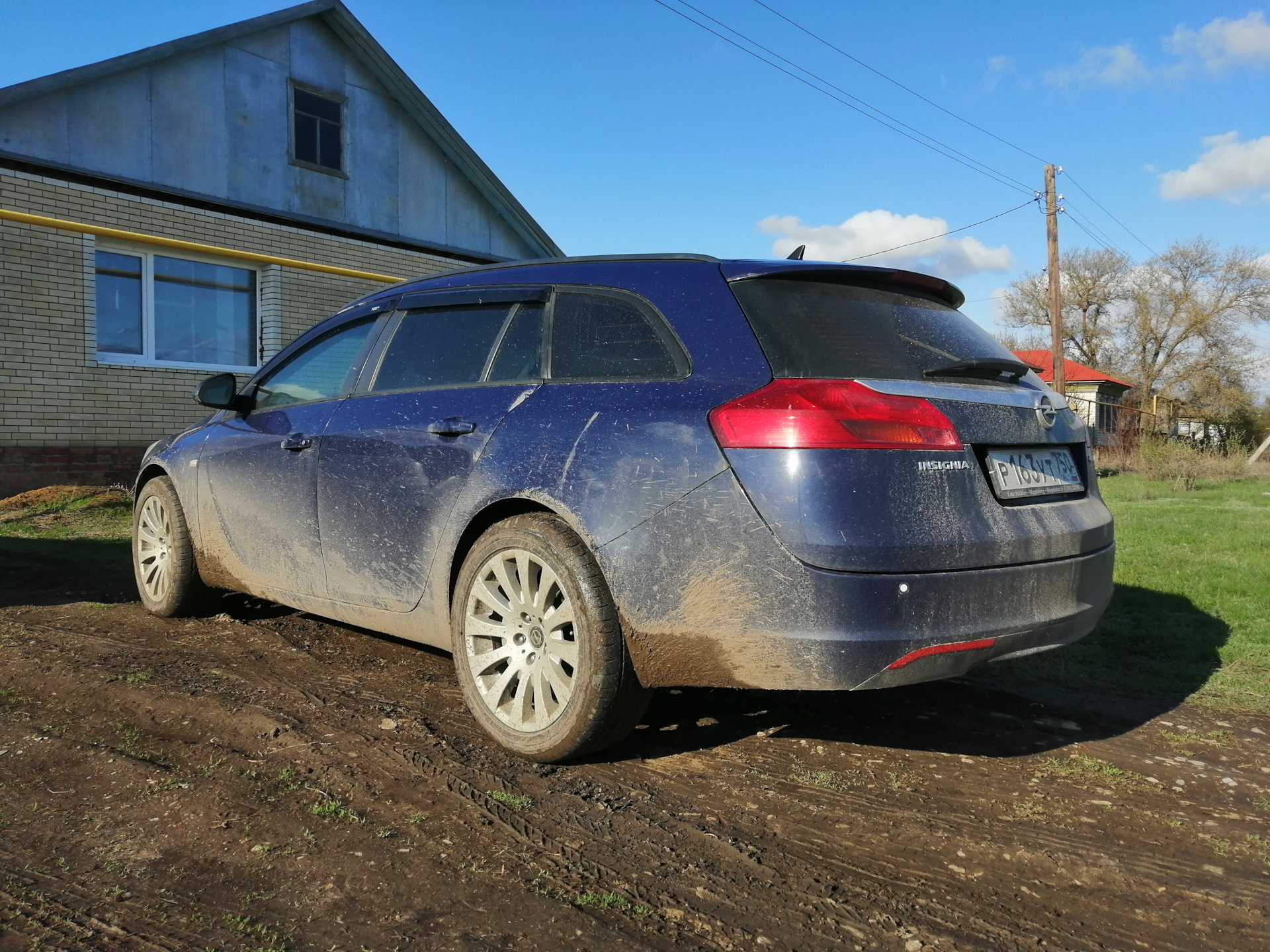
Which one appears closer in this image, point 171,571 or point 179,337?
point 171,571

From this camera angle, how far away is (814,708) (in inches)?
153

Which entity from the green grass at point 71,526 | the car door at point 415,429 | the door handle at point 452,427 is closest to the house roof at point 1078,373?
the green grass at point 71,526

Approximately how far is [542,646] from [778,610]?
844 mm

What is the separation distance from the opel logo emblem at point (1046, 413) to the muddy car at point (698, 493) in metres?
0.01

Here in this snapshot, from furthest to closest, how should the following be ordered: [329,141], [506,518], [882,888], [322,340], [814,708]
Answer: [329,141] → [322,340] → [814,708] → [506,518] → [882,888]

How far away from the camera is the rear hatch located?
8.79 feet

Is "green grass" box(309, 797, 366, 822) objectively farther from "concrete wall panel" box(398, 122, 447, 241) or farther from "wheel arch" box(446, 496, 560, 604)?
"concrete wall panel" box(398, 122, 447, 241)

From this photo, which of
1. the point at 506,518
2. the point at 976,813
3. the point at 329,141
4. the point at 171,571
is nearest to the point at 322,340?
the point at 171,571

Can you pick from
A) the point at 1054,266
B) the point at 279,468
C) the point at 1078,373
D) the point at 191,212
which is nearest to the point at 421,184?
the point at 191,212

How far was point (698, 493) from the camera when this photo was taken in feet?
9.17

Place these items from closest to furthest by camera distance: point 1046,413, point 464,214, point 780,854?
point 780,854
point 1046,413
point 464,214

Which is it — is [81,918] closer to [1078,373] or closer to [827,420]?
[827,420]

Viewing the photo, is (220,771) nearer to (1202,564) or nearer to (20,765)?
(20,765)

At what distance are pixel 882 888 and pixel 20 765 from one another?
2509mm
